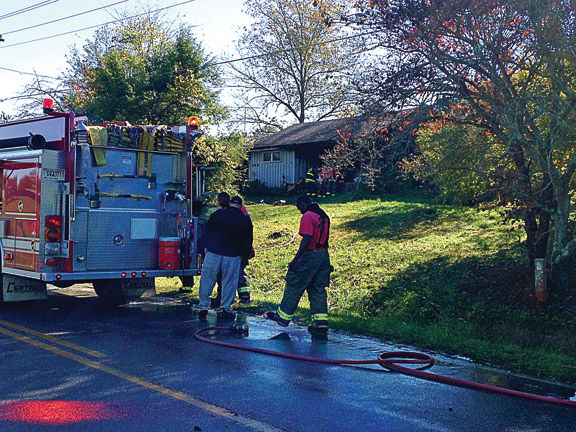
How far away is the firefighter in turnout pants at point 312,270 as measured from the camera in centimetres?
870

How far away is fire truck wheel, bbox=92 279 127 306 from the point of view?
1080 centimetres

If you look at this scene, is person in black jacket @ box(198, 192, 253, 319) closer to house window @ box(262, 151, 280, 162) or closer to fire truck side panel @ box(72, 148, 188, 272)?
fire truck side panel @ box(72, 148, 188, 272)

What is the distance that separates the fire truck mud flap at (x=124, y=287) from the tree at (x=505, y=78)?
501cm

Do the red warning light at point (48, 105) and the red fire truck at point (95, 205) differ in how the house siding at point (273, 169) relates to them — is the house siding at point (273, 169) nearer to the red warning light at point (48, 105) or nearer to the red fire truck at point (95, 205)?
the red fire truck at point (95, 205)

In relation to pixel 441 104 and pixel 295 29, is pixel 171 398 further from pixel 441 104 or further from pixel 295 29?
pixel 295 29

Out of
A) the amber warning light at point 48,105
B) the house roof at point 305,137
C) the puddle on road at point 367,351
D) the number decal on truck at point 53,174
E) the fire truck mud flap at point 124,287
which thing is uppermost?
the house roof at point 305,137

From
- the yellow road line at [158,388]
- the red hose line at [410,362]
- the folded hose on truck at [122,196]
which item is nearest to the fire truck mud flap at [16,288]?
the folded hose on truck at [122,196]

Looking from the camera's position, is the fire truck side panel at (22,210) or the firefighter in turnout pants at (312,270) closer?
the firefighter in turnout pants at (312,270)

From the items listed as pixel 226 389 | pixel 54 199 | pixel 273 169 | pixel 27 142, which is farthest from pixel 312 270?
pixel 273 169

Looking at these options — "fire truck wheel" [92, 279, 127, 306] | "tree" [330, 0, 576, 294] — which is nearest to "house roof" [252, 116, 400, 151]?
"tree" [330, 0, 576, 294]

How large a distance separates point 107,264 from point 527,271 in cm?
735

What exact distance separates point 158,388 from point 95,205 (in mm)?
4887

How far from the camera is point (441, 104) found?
9828mm

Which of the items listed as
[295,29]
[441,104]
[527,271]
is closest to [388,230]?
[527,271]
